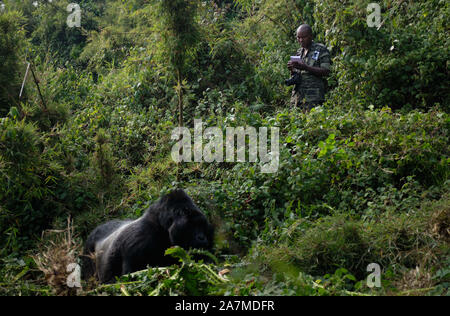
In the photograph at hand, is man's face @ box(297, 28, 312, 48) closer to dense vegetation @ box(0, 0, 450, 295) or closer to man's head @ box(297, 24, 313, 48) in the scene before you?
man's head @ box(297, 24, 313, 48)

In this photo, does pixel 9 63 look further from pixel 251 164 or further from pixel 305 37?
pixel 305 37

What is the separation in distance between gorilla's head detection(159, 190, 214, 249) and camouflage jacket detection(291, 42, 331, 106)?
3.37 m

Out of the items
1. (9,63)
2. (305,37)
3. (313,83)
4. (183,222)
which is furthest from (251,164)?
(9,63)

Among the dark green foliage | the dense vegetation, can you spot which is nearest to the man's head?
the dense vegetation

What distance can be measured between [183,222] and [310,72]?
A: 3838 millimetres

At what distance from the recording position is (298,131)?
5.10m

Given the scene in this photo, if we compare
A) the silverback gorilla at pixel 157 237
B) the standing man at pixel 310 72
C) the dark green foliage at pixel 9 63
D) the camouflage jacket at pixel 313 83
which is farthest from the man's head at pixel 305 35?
the silverback gorilla at pixel 157 237

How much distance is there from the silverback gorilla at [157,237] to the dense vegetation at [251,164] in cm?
35

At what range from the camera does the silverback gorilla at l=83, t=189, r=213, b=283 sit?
12.0 ft

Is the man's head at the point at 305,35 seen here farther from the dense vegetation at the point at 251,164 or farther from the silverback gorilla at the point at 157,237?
the silverback gorilla at the point at 157,237

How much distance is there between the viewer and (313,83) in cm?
674

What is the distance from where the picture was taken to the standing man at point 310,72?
6.67m
